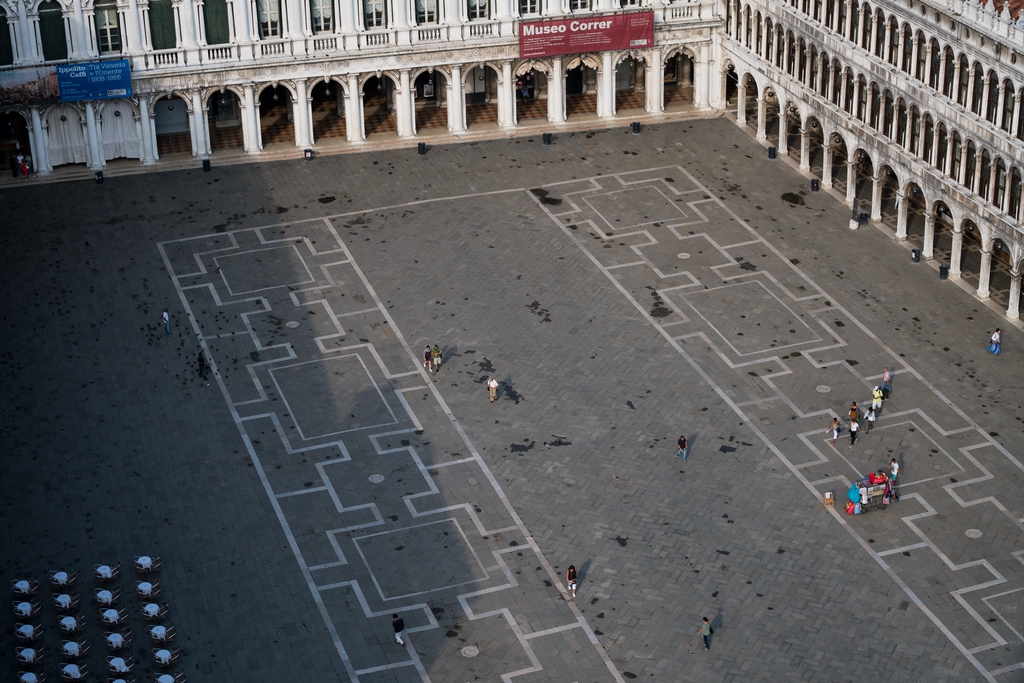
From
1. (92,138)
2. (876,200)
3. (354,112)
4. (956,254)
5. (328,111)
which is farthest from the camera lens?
(328,111)

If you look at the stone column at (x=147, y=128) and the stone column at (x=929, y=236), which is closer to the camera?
the stone column at (x=929, y=236)

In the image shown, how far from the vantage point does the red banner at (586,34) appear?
143 metres

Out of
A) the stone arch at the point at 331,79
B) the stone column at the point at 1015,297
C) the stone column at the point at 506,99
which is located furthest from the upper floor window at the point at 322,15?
the stone column at the point at 1015,297

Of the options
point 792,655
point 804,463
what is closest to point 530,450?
point 804,463

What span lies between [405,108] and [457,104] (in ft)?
13.0

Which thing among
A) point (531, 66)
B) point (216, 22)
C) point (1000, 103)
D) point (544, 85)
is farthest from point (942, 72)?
point (216, 22)

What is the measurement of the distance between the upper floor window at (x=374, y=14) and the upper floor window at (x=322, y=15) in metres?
2.34

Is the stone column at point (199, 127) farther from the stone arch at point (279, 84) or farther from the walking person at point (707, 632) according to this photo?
the walking person at point (707, 632)

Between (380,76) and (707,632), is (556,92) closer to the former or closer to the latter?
(380,76)

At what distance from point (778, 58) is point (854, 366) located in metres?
33.8

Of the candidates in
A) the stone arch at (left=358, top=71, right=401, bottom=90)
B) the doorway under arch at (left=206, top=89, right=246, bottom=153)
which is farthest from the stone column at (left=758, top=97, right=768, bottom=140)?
the doorway under arch at (left=206, top=89, right=246, bottom=153)

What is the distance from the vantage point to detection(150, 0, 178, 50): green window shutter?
448 ft

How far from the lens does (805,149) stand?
139 m

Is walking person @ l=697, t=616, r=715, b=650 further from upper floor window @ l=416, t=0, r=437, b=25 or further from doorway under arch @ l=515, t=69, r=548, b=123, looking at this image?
doorway under arch @ l=515, t=69, r=548, b=123
